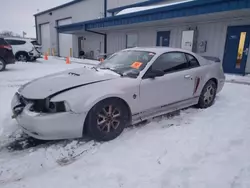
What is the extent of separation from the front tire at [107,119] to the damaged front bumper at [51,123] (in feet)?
0.47

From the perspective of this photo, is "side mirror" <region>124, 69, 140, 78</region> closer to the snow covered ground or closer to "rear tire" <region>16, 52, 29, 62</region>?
the snow covered ground

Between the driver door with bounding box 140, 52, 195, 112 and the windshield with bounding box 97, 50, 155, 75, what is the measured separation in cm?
17

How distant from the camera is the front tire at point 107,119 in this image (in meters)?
2.72

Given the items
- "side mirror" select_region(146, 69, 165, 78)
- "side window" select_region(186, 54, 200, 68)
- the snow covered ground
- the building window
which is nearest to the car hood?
"side mirror" select_region(146, 69, 165, 78)

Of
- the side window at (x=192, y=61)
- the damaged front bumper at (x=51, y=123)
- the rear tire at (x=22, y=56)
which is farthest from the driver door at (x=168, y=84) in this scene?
the rear tire at (x=22, y=56)

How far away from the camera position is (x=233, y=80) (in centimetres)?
775

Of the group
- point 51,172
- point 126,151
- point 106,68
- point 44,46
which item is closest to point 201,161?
point 126,151

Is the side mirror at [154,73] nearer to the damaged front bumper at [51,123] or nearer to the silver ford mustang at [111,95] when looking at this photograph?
the silver ford mustang at [111,95]

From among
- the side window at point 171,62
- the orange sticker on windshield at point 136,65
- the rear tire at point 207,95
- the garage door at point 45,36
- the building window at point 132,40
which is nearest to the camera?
the orange sticker on windshield at point 136,65

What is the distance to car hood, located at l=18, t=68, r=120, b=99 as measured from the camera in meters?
2.69

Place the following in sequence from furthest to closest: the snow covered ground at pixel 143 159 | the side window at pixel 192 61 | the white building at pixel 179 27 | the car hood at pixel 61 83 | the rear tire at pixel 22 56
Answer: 1. the rear tire at pixel 22 56
2. the white building at pixel 179 27
3. the side window at pixel 192 61
4. the car hood at pixel 61 83
5. the snow covered ground at pixel 143 159

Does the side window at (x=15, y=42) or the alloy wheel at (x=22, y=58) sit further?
the alloy wheel at (x=22, y=58)

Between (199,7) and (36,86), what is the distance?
8134mm

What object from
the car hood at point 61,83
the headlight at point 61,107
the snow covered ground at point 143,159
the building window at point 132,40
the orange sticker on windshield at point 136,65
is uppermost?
the building window at point 132,40
